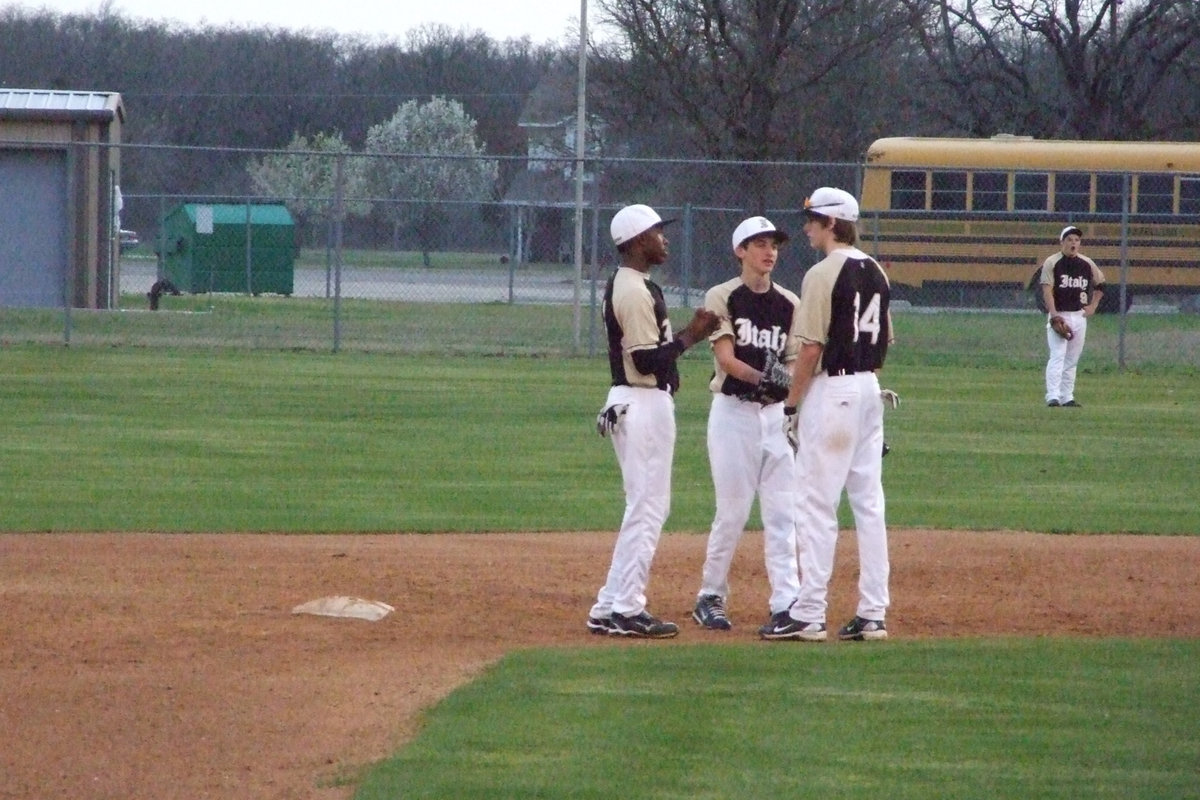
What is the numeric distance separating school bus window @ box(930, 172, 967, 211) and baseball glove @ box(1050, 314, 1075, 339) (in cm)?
1138

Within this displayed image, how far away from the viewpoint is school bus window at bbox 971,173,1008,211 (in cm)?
2773

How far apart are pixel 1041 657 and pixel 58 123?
81.8ft

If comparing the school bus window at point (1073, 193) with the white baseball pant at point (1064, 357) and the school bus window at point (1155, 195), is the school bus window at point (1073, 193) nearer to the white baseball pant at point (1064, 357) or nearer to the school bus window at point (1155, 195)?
the school bus window at point (1155, 195)

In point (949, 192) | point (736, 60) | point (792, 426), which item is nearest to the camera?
point (792, 426)

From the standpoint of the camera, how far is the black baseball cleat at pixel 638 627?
736 centimetres

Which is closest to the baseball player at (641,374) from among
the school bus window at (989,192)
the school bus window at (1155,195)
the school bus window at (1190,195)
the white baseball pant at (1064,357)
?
the white baseball pant at (1064,357)

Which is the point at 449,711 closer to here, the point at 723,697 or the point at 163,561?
the point at 723,697

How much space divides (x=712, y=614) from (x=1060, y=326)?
33.0 feet

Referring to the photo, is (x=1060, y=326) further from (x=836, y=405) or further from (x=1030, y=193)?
(x=1030, y=193)

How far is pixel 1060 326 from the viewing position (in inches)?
656

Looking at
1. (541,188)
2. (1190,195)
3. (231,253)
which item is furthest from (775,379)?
(541,188)

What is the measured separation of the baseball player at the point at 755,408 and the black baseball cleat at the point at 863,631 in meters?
0.27

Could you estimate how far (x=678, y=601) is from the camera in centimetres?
837

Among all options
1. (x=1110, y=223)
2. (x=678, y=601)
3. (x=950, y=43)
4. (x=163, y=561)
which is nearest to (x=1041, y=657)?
(x=678, y=601)
